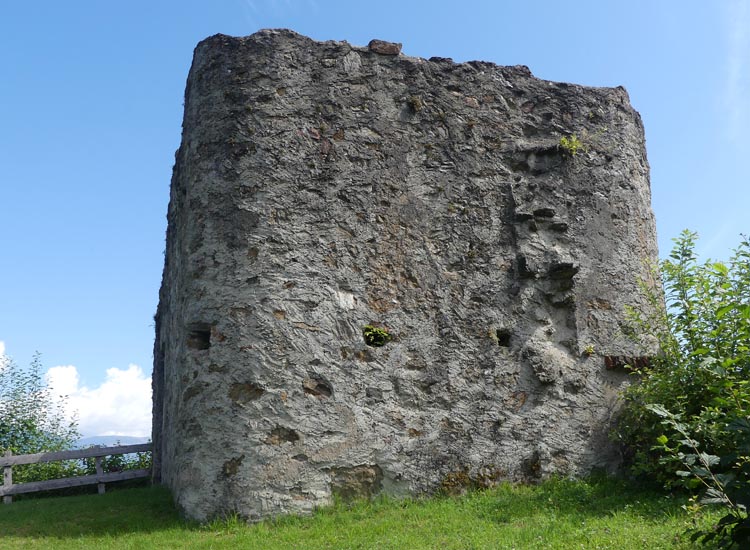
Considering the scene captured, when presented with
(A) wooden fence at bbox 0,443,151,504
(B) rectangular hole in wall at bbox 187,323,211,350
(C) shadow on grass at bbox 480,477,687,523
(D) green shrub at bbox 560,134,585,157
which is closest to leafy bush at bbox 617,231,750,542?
(C) shadow on grass at bbox 480,477,687,523

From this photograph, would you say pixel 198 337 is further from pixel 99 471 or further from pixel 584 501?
pixel 99 471

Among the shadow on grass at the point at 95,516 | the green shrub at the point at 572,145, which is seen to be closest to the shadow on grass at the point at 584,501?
the shadow on grass at the point at 95,516

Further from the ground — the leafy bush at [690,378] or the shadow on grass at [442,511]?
the leafy bush at [690,378]

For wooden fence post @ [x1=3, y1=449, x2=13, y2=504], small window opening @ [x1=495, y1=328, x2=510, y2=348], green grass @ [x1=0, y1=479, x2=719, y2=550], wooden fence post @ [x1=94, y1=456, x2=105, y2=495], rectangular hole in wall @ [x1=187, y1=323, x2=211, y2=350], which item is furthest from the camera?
wooden fence post @ [x1=94, y1=456, x2=105, y2=495]

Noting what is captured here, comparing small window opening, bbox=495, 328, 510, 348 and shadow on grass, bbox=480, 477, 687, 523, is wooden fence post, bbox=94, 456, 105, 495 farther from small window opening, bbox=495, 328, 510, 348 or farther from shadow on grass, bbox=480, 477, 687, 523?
small window opening, bbox=495, 328, 510, 348

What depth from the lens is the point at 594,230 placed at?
25.7ft

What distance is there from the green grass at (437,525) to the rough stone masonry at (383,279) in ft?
0.76

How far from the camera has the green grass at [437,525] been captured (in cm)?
537

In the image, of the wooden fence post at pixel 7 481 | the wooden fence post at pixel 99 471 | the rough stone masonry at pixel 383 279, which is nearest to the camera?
the rough stone masonry at pixel 383 279

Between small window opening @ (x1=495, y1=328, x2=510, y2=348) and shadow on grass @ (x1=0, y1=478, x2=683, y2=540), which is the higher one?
small window opening @ (x1=495, y1=328, x2=510, y2=348)

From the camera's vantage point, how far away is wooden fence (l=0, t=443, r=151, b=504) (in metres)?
9.86

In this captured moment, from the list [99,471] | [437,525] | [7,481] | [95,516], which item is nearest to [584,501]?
[437,525]

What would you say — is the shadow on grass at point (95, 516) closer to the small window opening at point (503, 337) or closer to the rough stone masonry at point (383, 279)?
the rough stone masonry at point (383, 279)

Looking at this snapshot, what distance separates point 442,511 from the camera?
6.18m
